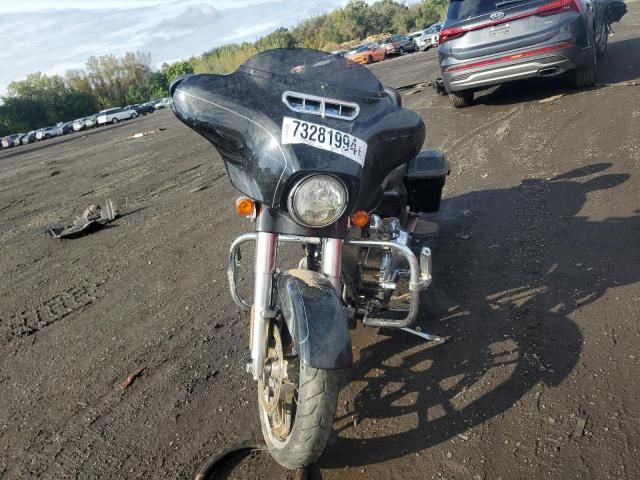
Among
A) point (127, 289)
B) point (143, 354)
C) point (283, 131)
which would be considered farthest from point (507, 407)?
point (127, 289)

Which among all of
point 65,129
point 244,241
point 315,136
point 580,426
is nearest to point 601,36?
point 580,426

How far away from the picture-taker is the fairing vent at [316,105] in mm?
2463

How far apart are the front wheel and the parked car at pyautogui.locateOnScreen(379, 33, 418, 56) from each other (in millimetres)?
36602

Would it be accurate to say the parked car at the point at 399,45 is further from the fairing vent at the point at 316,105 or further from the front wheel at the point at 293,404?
the front wheel at the point at 293,404

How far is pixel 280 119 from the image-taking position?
2.44 metres

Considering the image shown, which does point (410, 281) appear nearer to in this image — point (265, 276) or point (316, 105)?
point (265, 276)

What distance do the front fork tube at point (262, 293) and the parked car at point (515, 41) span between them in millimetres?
6841

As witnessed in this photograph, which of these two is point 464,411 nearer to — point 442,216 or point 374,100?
point 374,100

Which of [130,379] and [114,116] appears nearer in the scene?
[130,379]

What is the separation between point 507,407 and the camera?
9.04ft

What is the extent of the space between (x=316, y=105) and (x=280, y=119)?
19 cm

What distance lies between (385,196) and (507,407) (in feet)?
4.97

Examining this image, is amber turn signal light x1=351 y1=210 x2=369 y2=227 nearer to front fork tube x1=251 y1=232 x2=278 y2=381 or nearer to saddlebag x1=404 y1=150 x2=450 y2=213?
front fork tube x1=251 y1=232 x2=278 y2=381

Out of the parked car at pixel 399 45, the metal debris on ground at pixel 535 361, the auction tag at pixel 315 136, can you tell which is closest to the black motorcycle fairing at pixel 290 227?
the auction tag at pixel 315 136
